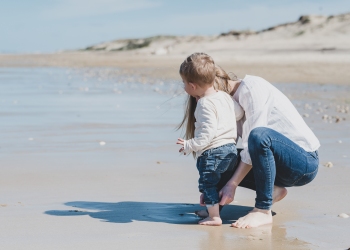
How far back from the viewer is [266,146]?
4156mm

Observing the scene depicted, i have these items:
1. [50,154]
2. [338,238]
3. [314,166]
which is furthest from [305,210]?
[50,154]

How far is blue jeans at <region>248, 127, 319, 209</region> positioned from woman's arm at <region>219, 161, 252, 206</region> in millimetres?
104

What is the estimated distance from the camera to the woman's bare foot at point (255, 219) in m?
4.14

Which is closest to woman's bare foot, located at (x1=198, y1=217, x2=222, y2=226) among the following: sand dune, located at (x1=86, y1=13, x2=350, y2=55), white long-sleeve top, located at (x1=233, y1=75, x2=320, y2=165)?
white long-sleeve top, located at (x1=233, y1=75, x2=320, y2=165)

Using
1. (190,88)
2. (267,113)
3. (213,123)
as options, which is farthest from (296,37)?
(213,123)

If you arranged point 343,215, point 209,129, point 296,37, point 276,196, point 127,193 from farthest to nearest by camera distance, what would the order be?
1. point 296,37
2. point 127,193
3. point 276,196
4. point 343,215
5. point 209,129

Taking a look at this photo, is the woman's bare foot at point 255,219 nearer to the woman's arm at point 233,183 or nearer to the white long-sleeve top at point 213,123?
the woman's arm at point 233,183

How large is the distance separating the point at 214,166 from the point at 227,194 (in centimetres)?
20

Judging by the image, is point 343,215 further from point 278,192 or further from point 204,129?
point 204,129

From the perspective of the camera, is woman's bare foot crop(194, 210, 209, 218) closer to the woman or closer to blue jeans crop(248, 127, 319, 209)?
the woman

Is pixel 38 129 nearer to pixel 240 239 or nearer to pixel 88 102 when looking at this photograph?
pixel 88 102

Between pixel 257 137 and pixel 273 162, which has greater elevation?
pixel 257 137

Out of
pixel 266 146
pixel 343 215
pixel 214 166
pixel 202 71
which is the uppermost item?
pixel 202 71

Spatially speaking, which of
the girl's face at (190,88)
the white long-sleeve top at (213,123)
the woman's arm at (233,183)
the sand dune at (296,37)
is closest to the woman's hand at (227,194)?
the woman's arm at (233,183)
